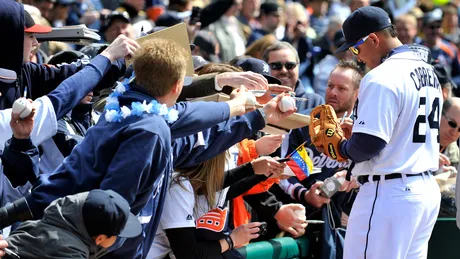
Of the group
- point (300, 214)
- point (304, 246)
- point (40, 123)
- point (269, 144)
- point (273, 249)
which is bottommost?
point (304, 246)

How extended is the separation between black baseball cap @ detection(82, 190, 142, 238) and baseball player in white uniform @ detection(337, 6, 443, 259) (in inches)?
74.6

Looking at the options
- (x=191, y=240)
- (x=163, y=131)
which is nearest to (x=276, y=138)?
(x=191, y=240)

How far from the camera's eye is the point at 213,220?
511cm

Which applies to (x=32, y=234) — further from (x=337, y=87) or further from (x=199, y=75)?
(x=337, y=87)

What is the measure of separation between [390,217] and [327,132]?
0.67 metres

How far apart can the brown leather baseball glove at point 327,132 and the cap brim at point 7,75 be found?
191 cm

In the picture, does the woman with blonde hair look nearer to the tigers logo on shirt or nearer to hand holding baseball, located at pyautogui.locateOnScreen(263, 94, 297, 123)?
the tigers logo on shirt

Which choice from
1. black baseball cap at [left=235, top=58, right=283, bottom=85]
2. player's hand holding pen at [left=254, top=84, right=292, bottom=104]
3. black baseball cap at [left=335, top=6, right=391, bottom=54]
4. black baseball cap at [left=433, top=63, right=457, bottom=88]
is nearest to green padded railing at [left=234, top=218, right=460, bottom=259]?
player's hand holding pen at [left=254, top=84, right=292, bottom=104]

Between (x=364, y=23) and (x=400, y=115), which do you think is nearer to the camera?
(x=400, y=115)

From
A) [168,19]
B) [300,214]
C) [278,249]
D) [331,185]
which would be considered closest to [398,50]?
[331,185]

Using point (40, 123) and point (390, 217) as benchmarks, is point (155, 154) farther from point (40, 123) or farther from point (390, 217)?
point (390, 217)

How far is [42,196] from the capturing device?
4.06 m

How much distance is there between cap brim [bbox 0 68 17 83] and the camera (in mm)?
4539

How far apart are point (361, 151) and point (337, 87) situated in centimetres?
178
